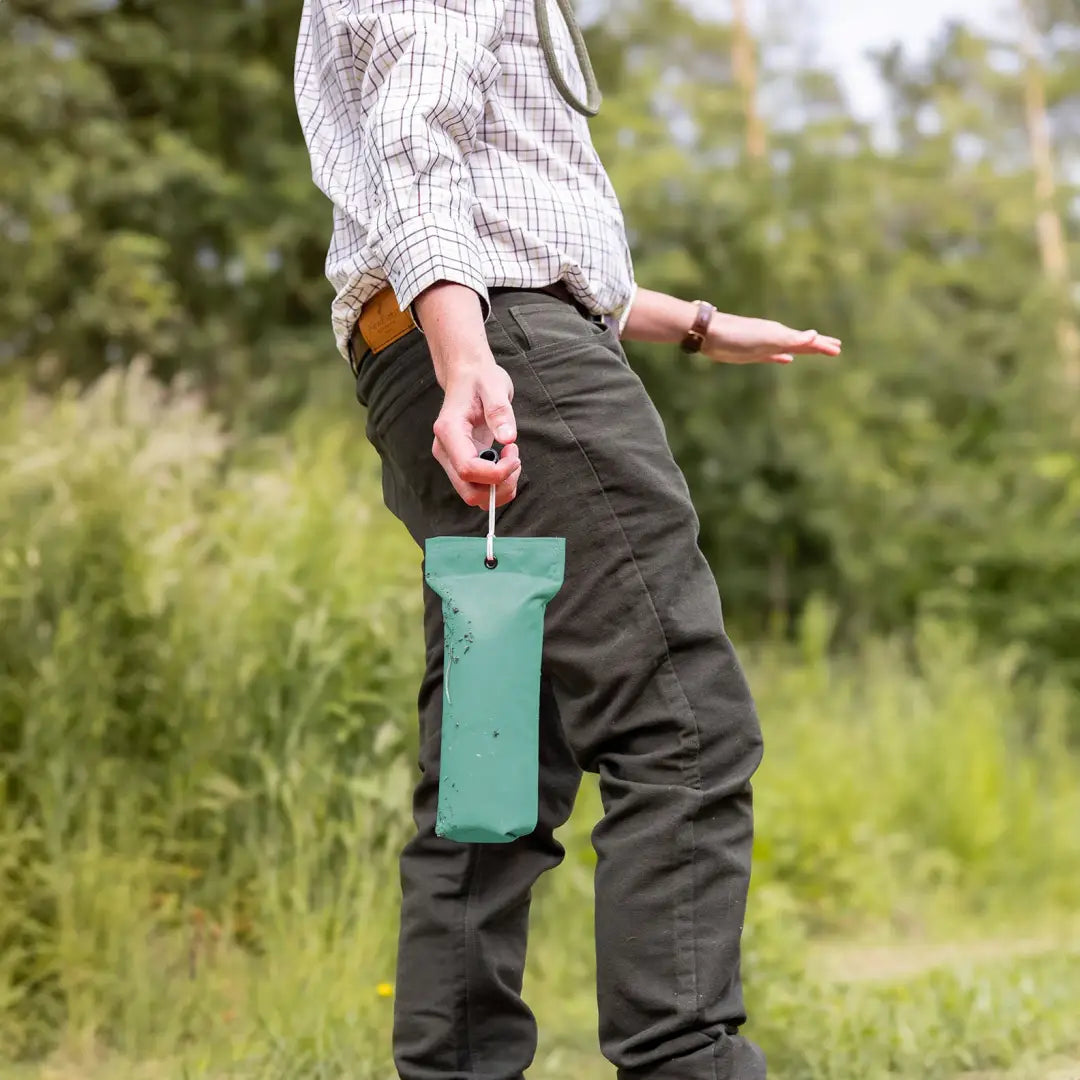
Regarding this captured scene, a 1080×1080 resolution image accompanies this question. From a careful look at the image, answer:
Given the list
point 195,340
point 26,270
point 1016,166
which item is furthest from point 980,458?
point 26,270

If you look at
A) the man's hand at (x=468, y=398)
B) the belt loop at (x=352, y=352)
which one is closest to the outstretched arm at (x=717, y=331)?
the belt loop at (x=352, y=352)

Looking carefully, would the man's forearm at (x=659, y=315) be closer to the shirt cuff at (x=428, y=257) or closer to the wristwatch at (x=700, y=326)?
the wristwatch at (x=700, y=326)

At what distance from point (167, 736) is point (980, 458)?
664 cm

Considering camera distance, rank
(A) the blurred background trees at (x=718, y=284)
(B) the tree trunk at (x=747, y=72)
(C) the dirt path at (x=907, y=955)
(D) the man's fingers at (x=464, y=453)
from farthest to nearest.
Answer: (B) the tree trunk at (x=747, y=72) → (A) the blurred background trees at (x=718, y=284) → (C) the dirt path at (x=907, y=955) → (D) the man's fingers at (x=464, y=453)

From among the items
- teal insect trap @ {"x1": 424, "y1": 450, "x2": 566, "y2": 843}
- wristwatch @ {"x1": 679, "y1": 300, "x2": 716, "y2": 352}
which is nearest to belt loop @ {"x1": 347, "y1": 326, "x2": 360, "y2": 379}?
teal insect trap @ {"x1": 424, "y1": 450, "x2": 566, "y2": 843}

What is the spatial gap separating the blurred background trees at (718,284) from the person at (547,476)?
3.74 m

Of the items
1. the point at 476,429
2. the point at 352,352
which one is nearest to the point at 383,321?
the point at 352,352

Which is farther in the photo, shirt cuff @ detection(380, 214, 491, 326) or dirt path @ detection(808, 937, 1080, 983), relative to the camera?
dirt path @ detection(808, 937, 1080, 983)

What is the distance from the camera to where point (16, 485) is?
3.18 m

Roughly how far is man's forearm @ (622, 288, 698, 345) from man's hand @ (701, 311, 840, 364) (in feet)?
0.13

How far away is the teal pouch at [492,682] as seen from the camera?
4.50ft

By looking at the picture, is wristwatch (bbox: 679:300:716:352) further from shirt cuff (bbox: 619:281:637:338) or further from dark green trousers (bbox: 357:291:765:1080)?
dark green trousers (bbox: 357:291:765:1080)

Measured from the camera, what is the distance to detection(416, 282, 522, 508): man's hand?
1372 mm

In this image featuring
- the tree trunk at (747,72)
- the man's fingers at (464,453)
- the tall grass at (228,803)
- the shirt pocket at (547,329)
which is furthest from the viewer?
the tree trunk at (747,72)
